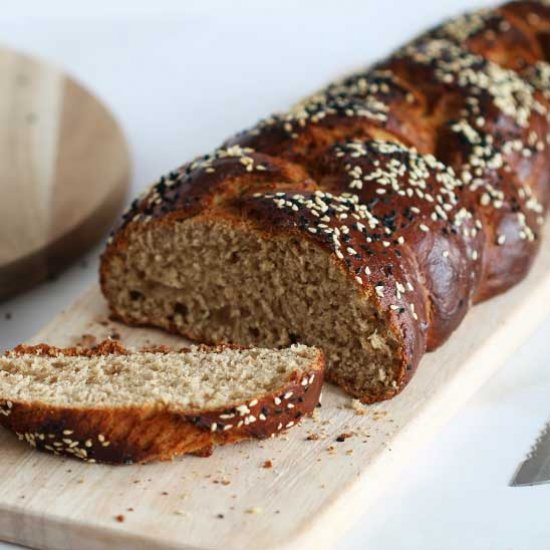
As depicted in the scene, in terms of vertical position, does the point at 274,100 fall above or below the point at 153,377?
above

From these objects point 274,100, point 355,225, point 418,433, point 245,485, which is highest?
point 355,225

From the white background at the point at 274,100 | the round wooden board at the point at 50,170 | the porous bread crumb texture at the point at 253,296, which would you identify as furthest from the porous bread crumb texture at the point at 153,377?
the round wooden board at the point at 50,170

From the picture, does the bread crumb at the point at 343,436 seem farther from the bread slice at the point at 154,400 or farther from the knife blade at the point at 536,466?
the knife blade at the point at 536,466

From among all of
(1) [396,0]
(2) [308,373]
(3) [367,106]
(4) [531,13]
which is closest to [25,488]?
(2) [308,373]

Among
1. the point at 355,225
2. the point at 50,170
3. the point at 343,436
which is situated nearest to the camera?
the point at 343,436

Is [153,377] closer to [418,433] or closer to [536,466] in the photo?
[418,433]

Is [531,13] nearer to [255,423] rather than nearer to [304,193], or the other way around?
[304,193]

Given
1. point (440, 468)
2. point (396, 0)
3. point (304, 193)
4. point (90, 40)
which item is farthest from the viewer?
point (396, 0)

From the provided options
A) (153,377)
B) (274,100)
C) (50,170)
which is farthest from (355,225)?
(274,100)
